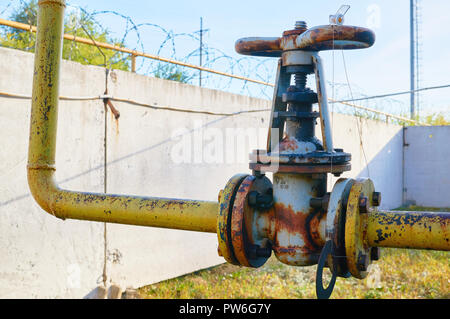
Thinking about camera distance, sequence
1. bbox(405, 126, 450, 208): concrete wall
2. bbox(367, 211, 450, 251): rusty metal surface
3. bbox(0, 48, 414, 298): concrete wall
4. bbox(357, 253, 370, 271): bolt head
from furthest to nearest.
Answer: bbox(405, 126, 450, 208): concrete wall → bbox(0, 48, 414, 298): concrete wall → bbox(357, 253, 370, 271): bolt head → bbox(367, 211, 450, 251): rusty metal surface

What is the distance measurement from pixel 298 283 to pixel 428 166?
26.0 feet

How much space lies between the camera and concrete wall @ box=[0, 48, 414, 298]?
11.1 feet

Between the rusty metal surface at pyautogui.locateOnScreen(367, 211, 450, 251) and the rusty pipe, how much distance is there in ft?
1.14

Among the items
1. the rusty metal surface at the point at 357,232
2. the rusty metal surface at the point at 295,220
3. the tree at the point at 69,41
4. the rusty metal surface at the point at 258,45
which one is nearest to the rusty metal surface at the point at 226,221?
the rusty metal surface at the point at 295,220

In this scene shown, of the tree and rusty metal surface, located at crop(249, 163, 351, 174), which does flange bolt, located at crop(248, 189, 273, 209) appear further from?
the tree

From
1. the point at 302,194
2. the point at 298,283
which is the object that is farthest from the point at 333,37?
the point at 298,283

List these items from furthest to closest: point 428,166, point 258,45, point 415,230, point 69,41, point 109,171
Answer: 1. point 428,166
2. point 69,41
3. point 109,171
4. point 258,45
5. point 415,230

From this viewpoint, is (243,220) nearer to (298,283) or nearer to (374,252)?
(374,252)

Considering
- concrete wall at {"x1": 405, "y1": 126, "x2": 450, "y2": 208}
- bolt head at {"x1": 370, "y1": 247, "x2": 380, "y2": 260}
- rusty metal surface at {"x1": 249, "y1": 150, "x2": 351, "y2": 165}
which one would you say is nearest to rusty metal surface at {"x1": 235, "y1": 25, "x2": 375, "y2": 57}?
rusty metal surface at {"x1": 249, "y1": 150, "x2": 351, "y2": 165}

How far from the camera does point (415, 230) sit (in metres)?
0.83

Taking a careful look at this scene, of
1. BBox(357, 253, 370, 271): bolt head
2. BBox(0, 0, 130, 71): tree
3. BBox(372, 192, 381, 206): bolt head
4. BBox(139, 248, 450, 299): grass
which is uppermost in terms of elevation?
BBox(0, 0, 130, 71): tree

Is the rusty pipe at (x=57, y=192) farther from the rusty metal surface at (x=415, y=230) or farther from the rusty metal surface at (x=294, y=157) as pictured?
the rusty metal surface at (x=415, y=230)

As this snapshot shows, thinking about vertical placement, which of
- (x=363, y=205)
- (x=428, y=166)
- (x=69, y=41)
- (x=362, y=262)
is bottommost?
(x=362, y=262)

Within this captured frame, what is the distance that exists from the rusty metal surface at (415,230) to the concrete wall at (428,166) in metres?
11.2
